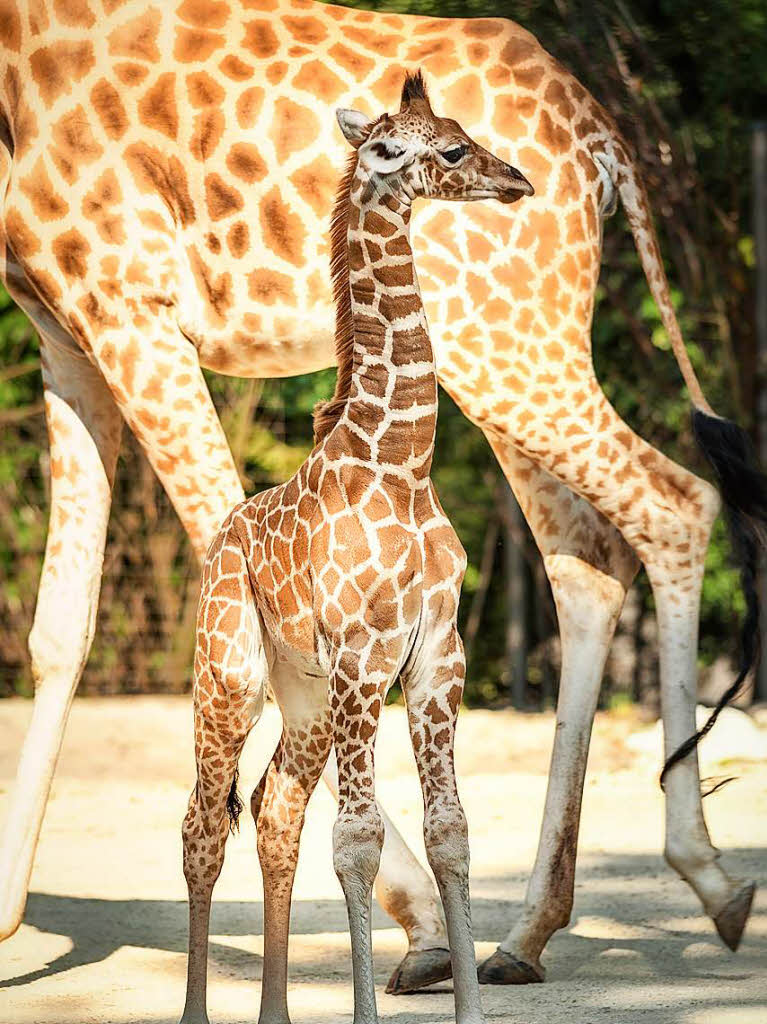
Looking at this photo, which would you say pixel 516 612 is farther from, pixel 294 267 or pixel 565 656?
pixel 294 267

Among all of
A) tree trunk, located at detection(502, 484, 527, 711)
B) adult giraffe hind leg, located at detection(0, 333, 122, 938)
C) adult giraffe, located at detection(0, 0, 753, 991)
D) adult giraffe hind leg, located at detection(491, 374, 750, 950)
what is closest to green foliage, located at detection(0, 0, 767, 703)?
tree trunk, located at detection(502, 484, 527, 711)

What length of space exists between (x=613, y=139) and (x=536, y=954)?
225 cm

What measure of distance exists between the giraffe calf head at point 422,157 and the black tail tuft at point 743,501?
4.33 feet

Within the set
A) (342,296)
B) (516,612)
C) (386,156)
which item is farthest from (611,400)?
(386,156)

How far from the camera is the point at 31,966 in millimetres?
4070

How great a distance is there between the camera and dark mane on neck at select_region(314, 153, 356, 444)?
3.10m

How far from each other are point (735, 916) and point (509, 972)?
601mm

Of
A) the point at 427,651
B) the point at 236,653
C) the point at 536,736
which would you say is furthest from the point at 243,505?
the point at 536,736

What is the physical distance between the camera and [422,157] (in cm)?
302

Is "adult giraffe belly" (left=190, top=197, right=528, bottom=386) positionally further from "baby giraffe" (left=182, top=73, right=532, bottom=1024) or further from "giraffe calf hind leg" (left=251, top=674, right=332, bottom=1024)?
"giraffe calf hind leg" (left=251, top=674, right=332, bottom=1024)

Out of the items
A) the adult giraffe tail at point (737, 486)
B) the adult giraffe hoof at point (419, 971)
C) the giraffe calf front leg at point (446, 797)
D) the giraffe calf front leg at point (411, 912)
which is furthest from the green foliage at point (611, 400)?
the giraffe calf front leg at point (446, 797)

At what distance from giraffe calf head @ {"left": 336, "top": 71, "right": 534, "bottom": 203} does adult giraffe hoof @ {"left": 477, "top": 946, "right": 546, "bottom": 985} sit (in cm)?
196

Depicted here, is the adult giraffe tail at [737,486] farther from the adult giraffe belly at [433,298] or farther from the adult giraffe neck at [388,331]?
the adult giraffe neck at [388,331]

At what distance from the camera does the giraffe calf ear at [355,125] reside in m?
3.08
